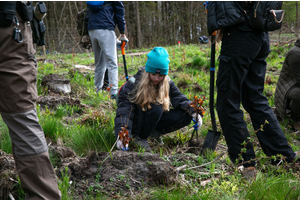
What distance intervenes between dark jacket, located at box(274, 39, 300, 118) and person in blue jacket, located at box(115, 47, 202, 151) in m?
1.65

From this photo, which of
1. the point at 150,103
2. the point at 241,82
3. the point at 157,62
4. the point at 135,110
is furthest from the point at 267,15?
the point at 135,110

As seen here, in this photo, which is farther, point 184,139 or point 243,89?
point 184,139

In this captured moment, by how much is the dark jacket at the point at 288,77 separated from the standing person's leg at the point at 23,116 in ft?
11.2

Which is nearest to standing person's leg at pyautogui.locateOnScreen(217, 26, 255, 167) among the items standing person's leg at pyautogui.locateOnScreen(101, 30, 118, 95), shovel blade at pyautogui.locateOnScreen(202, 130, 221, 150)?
shovel blade at pyautogui.locateOnScreen(202, 130, 221, 150)

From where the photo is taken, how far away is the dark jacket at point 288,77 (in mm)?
3635

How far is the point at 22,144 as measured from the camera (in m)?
1.71

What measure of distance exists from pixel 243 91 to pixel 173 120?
94cm

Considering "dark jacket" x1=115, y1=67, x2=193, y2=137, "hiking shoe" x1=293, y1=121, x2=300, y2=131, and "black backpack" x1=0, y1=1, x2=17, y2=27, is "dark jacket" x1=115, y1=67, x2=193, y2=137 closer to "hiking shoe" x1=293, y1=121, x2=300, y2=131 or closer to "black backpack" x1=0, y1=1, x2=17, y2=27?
"black backpack" x1=0, y1=1, x2=17, y2=27

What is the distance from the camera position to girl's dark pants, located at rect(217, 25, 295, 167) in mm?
2451

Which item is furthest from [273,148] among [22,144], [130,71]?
[130,71]

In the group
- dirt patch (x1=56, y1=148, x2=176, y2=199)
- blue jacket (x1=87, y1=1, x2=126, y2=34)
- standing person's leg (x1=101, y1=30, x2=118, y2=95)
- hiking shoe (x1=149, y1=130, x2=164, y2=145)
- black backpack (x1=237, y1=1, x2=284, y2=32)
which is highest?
blue jacket (x1=87, y1=1, x2=126, y2=34)

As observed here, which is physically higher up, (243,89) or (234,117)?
(243,89)

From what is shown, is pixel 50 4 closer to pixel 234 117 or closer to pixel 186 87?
pixel 186 87

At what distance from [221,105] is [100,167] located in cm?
130
